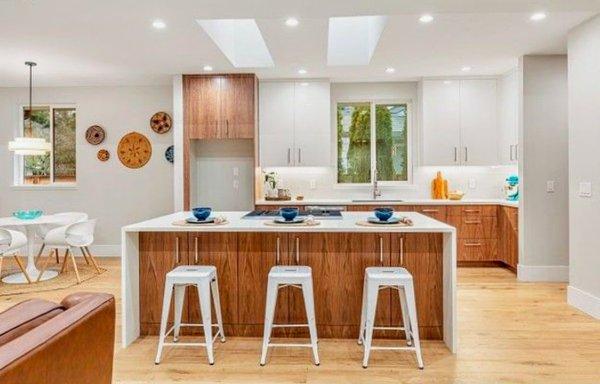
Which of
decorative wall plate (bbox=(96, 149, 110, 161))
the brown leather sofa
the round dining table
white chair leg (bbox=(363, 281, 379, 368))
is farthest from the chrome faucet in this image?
the brown leather sofa

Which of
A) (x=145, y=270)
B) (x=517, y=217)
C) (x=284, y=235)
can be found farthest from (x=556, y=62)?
(x=145, y=270)

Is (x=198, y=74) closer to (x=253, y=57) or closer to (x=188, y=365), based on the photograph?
(x=253, y=57)

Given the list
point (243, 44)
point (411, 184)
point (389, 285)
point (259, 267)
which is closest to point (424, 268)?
point (389, 285)

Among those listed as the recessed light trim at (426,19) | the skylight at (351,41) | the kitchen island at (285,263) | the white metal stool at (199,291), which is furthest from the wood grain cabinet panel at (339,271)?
the skylight at (351,41)

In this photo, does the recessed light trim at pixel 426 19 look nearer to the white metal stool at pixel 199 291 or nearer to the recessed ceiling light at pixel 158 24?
the recessed ceiling light at pixel 158 24

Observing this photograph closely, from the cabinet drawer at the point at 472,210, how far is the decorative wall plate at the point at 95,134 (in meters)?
5.03

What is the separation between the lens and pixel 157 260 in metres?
3.06

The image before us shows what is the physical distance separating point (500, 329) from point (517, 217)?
208 cm

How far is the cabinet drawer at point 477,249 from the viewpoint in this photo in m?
5.33

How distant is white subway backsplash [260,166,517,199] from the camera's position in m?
5.94

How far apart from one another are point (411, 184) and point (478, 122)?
1.23 metres

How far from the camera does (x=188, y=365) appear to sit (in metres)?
2.62

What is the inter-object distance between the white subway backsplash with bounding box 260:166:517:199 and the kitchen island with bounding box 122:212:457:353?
298 centimetres

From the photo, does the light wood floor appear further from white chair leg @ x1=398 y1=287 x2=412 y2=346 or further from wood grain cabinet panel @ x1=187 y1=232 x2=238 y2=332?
wood grain cabinet panel @ x1=187 y1=232 x2=238 y2=332
